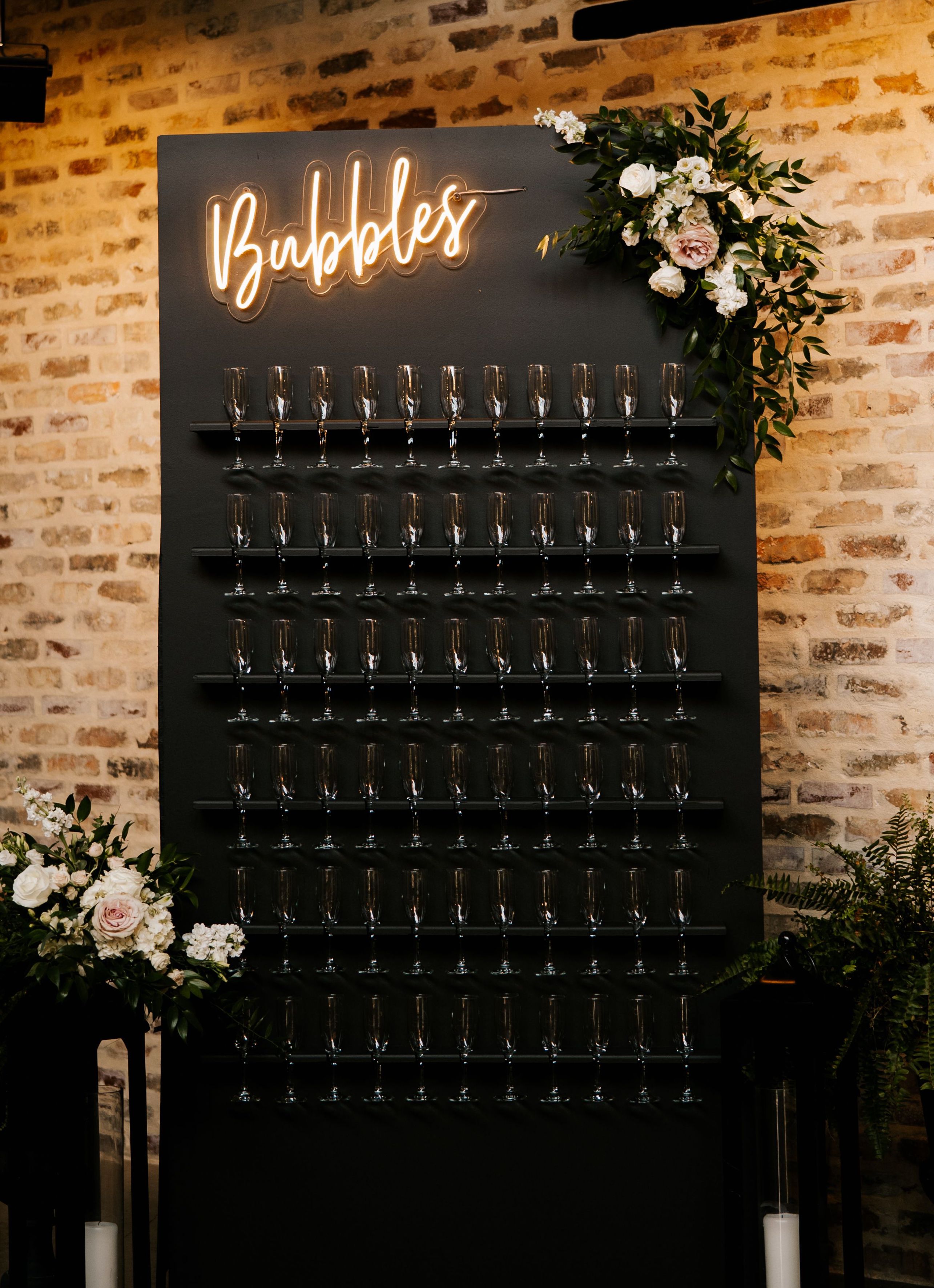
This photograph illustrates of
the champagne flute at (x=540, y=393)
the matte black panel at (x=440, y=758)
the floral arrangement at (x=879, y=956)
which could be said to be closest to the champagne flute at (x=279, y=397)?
the matte black panel at (x=440, y=758)

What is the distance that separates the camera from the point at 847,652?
140 inches

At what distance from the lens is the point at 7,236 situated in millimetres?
4359

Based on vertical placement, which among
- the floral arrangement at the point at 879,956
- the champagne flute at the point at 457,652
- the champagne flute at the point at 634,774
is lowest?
the floral arrangement at the point at 879,956

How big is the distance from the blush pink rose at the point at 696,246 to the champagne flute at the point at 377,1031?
2069 millimetres

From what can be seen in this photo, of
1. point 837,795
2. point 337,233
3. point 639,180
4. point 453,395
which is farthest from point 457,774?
point 639,180

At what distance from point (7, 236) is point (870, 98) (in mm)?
3056

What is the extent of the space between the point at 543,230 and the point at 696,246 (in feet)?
1.37

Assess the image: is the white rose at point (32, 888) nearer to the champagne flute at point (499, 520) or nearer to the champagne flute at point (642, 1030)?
the champagne flute at point (499, 520)

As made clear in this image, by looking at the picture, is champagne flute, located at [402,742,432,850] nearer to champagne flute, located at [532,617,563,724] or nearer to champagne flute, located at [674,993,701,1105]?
champagne flute, located at [532,617,563,724]

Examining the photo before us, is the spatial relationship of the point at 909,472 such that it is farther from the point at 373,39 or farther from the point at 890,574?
the point at 373,39

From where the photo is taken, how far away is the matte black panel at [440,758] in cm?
305

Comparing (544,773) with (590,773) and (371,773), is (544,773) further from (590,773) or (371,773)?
(371,773)

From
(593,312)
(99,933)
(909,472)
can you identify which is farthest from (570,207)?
(99,933)

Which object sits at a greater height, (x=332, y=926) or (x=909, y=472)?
(x=909, y=472)
